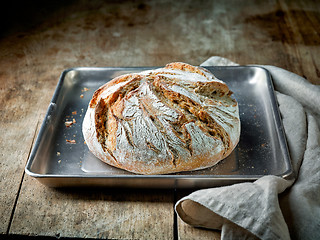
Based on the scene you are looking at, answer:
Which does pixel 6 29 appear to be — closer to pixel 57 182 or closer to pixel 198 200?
pixel 57 182

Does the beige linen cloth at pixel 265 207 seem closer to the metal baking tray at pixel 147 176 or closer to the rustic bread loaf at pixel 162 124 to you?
the metal baking tray at pixel 147 176

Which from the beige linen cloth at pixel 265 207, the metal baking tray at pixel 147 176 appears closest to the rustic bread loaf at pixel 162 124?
the metal baking tray at pixel 147 176

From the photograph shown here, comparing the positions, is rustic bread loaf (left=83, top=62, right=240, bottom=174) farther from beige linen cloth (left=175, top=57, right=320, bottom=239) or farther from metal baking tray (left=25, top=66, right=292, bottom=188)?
beige linen cloth (left=175, top=57, right=320, bottom=239)

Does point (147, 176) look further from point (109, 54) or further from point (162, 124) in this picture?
point (109, 54)

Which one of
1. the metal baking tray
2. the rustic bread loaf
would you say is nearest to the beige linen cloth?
the metal baking tray

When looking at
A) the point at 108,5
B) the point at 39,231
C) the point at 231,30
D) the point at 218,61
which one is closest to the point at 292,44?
the point at 231,30
